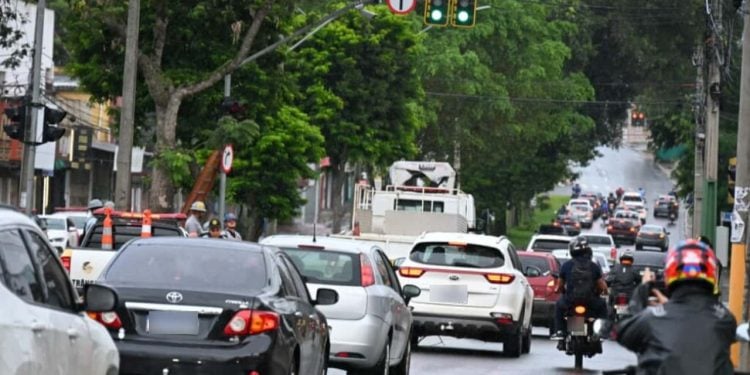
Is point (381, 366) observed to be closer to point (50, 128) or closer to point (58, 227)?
point (50, 128)

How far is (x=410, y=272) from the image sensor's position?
23.8 meters

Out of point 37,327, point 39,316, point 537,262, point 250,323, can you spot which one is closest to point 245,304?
point 250,323

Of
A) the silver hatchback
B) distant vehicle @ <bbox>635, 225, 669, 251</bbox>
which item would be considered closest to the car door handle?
the silver hatchback

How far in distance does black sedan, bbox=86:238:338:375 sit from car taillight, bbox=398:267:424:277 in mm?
10394

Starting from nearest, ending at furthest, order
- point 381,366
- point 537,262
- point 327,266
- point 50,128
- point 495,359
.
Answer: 1. point 381,366
2. point 327,266
3. point 495,359
4. point 50,128
5. point 537,262

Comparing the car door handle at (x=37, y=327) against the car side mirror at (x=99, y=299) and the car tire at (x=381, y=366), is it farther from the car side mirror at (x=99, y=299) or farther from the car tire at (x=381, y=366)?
the car tire at (x=381, y=366)

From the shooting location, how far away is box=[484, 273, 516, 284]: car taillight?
930 inches

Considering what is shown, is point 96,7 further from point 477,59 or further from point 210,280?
point 477,59

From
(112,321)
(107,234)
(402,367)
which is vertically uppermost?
(107,234)

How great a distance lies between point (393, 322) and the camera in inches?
706

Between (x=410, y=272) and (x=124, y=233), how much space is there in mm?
4041

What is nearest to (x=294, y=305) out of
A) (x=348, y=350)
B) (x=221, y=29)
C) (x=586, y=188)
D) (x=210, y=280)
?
(x=210, y=280)

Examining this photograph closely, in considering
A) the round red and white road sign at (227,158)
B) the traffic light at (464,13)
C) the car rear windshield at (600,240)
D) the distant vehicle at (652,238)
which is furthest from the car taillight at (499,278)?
the distant vehicle at (652,238)

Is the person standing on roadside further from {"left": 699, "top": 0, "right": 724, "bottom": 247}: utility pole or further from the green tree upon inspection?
the green tree
